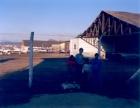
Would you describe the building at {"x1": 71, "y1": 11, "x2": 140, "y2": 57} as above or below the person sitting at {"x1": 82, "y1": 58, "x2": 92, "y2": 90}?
above

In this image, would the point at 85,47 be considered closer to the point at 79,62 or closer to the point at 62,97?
the point at 79,62

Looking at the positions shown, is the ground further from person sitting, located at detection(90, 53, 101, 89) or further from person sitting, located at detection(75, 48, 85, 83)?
person sitting, located at detection(75, 48, 85, 83)

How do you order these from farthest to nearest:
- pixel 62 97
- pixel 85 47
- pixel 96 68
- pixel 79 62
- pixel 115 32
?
pixel 85 47
pixel 115 32
pixel 79 62
pixel 96 68
pixel 62 97

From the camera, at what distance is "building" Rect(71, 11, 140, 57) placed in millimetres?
27177

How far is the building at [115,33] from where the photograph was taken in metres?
27.2

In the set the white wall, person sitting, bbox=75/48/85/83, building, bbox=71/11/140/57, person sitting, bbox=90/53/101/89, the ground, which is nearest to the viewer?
A: the ground

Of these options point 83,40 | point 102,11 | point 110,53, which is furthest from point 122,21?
point 83,40

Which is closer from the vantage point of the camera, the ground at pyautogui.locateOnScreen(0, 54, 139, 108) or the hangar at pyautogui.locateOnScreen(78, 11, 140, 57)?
the ground at pyautogui.locateOnScreen(0, 54, 139, 108)

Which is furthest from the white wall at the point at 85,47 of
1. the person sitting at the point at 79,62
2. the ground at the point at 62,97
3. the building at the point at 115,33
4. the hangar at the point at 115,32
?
the person sitting at the point at 79,62

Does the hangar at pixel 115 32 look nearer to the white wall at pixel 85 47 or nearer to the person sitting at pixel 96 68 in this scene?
the white wall at pixel 85 47

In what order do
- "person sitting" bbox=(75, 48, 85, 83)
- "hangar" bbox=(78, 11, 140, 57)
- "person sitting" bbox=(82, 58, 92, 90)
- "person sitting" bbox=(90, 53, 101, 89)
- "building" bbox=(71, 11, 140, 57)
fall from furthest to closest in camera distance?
"building" bbox=(71, 11, 140, 57), "hangar" bbox=(78, 11, 140, 57), "person sitting" bbox=(75, 48, 85, 83), "person sitting" bbox=(82, 58, 92, 90), "person sitting" bbox=(90, 53, 101, 89)

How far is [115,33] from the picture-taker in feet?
96.9

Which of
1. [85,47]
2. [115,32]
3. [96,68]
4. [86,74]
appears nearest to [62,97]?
[96,68]

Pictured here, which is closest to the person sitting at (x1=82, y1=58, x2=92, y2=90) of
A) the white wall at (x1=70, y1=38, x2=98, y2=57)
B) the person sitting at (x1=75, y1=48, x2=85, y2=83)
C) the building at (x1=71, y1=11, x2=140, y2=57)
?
the person sitting at (x1=75, y1=48, x2=85, y2=83)
